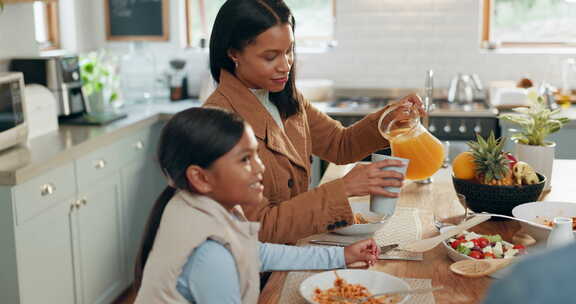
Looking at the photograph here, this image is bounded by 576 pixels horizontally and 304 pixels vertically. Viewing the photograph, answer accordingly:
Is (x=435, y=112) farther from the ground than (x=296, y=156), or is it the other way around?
(x=296, y=156)

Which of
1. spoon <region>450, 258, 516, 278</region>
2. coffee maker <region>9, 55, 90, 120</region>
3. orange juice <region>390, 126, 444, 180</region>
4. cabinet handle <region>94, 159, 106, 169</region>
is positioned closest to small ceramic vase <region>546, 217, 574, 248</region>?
spoon <region>450, 258, 516, 278</region>

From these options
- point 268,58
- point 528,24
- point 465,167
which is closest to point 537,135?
point 465,167

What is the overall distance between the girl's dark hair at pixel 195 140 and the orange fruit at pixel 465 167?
0.82m

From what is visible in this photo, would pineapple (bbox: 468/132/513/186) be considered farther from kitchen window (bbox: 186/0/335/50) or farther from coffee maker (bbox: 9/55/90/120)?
kitchen window (bbox: 186/0/335/50)

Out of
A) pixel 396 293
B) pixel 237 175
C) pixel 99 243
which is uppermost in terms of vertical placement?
pixel 237 175

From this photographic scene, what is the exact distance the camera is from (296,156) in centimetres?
192

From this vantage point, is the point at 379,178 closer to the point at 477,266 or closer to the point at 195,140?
the point at 477,266

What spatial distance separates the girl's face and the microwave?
5.78 ft

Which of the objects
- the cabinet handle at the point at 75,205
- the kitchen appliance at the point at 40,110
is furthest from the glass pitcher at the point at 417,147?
the kitchen appliance at the point at 40,110

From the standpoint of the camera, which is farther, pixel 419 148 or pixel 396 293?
pixel 419 148

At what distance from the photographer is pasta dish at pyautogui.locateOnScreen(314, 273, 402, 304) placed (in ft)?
4.57

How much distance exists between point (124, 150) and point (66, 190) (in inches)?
24.6

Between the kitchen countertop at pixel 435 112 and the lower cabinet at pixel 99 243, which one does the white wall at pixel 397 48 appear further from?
the lower cabinet at pixel 99 243

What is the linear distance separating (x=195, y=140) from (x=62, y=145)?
187cm
